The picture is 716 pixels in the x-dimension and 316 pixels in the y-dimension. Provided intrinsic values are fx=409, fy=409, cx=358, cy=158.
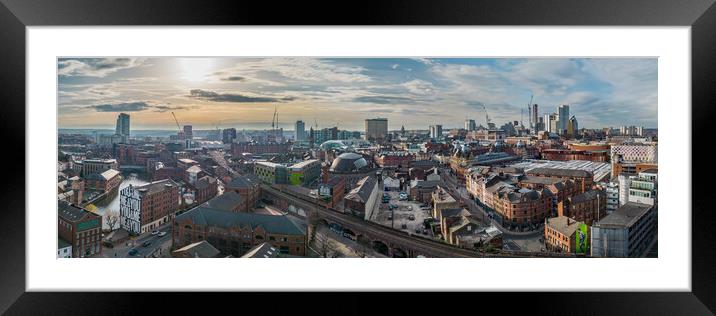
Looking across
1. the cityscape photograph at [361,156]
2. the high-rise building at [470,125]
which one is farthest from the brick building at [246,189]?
the high-rise building at [470,125]

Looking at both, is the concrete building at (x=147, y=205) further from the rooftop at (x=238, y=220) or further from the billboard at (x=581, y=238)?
the billboard at (x=581, y=238)

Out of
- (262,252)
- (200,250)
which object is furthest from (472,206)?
(200,250)

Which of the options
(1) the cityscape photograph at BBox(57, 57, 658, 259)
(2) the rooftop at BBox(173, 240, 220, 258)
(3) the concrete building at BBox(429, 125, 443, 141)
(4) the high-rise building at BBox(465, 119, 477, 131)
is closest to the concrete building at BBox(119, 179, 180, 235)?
(1) the cityscape photograph at BBox(57, 57, 658, 259)

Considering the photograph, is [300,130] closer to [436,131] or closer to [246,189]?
[246,189]

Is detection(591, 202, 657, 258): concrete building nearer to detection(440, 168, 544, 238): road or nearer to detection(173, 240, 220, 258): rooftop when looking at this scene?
detection(440, 168, 544, 238): road

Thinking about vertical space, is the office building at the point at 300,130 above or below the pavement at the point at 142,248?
above
